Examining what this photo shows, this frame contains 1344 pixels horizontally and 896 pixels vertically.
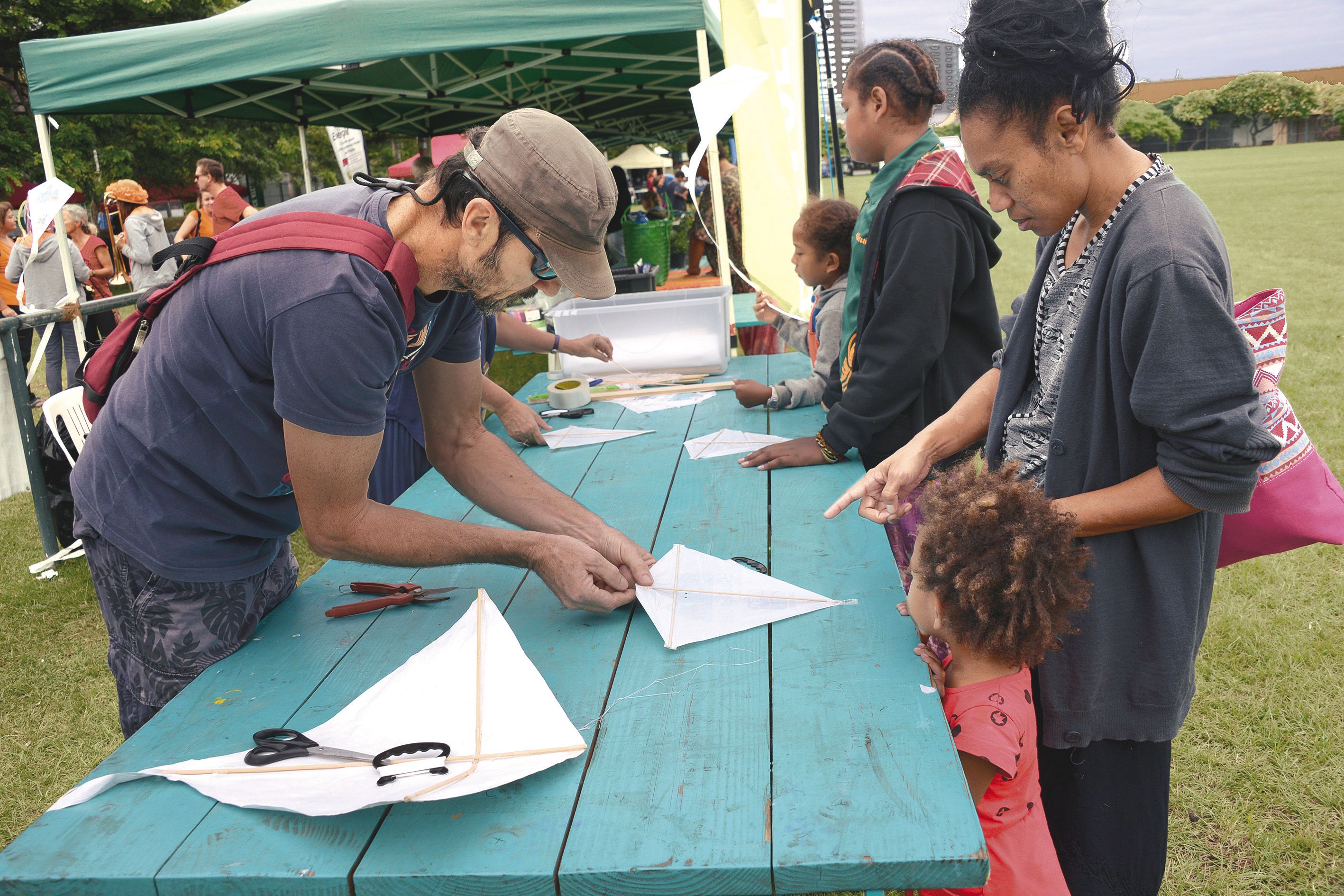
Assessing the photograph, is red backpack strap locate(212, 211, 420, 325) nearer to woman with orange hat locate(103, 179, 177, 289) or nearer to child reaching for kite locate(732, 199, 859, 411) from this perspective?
child reaching for kite locate(732, 199, 859, 411)

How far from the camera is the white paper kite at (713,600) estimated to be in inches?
59.2

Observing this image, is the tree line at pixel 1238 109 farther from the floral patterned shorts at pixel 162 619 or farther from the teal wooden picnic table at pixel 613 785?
the floral patterned shorts at pixel 162 619

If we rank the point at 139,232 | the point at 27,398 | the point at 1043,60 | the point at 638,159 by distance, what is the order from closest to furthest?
1. the point at 1043,60
2. the point at 27,398
3. the point at 139,232
4. the point at 638,159

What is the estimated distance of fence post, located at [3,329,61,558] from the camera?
4.25 meters

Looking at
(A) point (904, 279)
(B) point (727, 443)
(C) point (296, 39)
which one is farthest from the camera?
(C) point (296, 39)

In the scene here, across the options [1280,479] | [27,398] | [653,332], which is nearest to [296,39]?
[27,398]

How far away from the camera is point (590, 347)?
348cm

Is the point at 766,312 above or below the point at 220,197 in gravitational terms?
below

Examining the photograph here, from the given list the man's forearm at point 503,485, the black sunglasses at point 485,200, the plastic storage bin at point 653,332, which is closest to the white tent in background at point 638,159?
the plastic storage bin at point 653,332

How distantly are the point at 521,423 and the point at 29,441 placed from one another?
10.3 feet

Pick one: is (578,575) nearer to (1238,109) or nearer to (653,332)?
(653,332)

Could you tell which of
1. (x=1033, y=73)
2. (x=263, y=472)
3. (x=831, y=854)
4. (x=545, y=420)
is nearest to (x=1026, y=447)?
(x=1033, y=73)

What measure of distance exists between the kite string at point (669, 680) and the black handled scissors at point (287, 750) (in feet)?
1.03

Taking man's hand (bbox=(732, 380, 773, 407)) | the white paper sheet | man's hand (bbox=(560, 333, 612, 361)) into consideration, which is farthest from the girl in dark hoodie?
the white paper sheet
